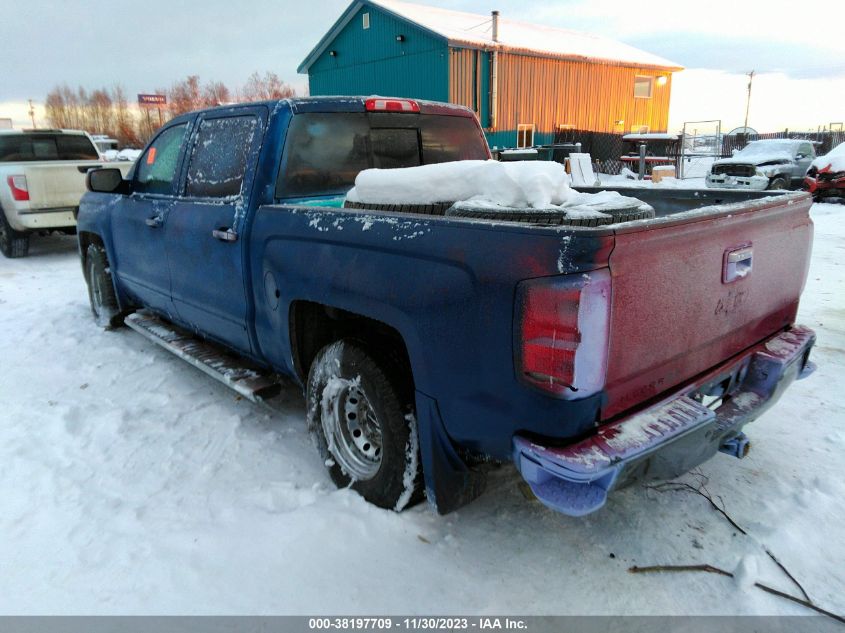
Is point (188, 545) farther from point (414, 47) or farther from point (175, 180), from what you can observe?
point (414, 47)

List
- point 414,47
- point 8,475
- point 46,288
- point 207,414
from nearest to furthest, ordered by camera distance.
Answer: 1. point 8,475
2. point 207,414
3. point 46,288
4. point 414,47

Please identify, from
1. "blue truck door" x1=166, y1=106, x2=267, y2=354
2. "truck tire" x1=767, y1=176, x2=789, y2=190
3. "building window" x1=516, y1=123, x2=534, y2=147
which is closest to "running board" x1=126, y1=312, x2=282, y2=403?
"blue truck door" x1=166, y1=106, x2=267, y2=354

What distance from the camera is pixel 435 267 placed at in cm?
217

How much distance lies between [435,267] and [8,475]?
263 cm

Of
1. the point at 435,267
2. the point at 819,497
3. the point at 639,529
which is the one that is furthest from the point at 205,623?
the point at 819,497

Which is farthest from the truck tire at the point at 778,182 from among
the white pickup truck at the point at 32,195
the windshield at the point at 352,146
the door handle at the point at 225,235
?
the door handle at the point at 225,235

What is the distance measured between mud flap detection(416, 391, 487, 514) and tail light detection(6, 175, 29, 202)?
29.2 feet

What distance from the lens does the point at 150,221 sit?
4211mm

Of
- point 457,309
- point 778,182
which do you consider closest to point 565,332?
point 457,309

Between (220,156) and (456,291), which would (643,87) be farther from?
(456,291)

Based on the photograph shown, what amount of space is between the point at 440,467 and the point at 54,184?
8.94 metres

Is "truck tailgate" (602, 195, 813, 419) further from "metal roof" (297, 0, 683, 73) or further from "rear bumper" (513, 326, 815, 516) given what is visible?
"metal roof" (297, 0, 683, 73)

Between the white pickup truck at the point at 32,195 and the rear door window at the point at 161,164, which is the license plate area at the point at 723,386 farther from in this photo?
the white pickup truck at the point at 32,195

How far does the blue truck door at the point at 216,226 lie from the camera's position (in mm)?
3314
